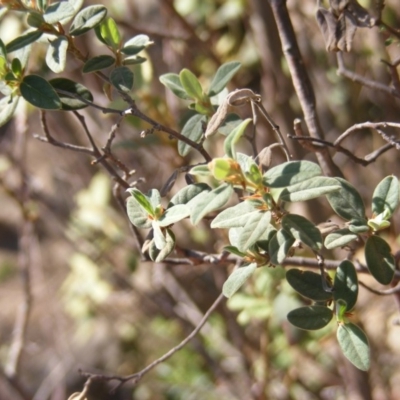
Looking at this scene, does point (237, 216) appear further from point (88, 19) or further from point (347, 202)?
point (88, 19)

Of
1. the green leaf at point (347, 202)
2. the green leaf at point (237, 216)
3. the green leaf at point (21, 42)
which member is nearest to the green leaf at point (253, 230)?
the green leaf at point (237, 216)

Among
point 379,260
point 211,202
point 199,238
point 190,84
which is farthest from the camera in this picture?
point 199,238

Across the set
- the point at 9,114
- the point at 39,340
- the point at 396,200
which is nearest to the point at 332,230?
the point at 396,200

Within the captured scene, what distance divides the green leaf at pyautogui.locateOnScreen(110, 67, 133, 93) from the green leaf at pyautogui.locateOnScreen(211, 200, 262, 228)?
22 centimetres

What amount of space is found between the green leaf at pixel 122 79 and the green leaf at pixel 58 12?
0.29 feet

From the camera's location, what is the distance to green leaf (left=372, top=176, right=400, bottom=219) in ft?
2.32

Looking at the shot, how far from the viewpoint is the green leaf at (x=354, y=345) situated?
25.7 inches

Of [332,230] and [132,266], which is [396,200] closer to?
[332,230]

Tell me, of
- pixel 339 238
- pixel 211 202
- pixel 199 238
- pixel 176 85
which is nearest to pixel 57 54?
pixel 176 85

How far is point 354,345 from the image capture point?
67 centimetres

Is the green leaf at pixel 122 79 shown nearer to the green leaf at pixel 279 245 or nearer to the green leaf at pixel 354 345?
the green leaf at pixel 279 245

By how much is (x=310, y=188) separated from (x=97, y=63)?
331 mm

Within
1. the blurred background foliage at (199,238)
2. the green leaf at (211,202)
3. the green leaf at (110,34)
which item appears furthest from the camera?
the blurred background foliage at (199,238)

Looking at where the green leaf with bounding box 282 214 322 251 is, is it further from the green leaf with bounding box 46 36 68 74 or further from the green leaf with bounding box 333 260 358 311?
the green leaf with bounding box 46 36 68 74
